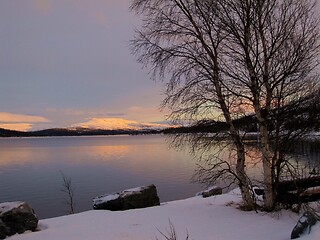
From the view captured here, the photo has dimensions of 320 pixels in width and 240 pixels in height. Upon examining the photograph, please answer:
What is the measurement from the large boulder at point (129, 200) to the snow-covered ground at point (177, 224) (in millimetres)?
1318

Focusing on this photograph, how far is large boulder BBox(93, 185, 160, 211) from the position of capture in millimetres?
13102

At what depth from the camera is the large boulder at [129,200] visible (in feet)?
43.0

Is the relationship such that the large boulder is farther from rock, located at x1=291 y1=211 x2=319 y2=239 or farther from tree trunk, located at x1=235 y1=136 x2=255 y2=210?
rock, located at x1=291 y1=211 x2=319 y2=239

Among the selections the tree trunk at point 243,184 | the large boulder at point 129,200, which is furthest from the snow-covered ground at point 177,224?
the large boulder at point 129,200

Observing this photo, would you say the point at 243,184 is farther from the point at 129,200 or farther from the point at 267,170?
the point at 129,200

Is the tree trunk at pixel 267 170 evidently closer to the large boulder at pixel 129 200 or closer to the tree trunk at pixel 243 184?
the tree trunk at pixel 243 184

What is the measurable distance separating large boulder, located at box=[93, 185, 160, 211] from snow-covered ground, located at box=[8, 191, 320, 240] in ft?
4.32

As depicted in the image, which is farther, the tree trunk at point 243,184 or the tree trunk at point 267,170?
the tree trunk at point 243,184

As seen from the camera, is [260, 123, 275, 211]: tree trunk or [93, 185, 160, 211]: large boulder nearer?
[260, 123, 275, 211]: tree trunk

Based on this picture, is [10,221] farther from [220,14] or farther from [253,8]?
[253,8]

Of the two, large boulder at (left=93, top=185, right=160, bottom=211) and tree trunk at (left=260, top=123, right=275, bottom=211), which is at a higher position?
tree trunk at (left=260, top=123, right=275, bottom=211)

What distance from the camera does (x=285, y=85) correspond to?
11258mm

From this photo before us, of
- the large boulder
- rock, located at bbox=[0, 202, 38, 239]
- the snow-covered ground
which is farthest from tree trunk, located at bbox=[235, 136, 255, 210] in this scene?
rock, located at bbox=[0, 202, 38, 239]

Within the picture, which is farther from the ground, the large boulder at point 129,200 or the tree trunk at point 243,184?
the tree trunk at point 243,184
